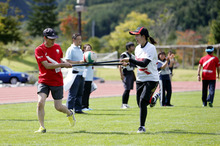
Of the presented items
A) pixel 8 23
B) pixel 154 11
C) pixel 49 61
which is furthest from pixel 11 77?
pixel 154 11

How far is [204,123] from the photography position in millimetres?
9031

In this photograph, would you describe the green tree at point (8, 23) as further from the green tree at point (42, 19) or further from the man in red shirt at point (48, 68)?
the man in red shirt at point (48, 68)

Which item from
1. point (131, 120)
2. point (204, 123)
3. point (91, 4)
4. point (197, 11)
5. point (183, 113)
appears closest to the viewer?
point (204, 123)

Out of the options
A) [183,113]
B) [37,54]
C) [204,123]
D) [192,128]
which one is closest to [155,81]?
[192,128]

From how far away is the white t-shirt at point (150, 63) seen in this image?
7753 mm

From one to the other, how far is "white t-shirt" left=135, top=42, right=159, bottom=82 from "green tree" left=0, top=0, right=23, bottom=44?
41.8 meters

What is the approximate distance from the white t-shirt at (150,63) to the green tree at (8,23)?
41753 mm

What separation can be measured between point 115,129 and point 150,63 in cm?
168

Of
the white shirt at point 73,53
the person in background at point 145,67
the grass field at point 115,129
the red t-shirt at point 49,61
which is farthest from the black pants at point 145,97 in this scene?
the white shirt at point 73,53

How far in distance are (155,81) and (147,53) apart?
69 centimetres

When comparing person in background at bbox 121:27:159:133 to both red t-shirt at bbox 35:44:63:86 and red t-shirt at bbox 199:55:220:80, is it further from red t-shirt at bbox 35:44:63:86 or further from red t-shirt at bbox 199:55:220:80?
red t-shirt at bbox 199:55:220:80

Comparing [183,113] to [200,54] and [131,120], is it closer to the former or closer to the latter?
[131,120]

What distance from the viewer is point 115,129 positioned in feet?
27.0

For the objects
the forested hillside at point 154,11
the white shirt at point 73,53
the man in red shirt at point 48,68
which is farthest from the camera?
the forested hillside at point 154,11
